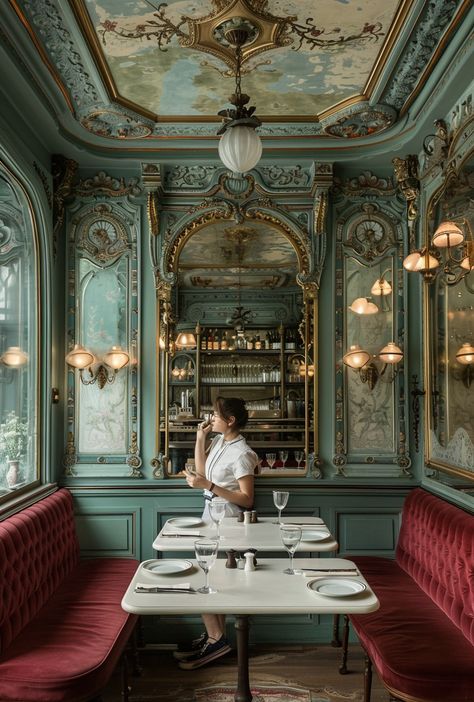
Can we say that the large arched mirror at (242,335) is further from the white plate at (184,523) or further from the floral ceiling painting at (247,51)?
the floral ceiling painting at (247,51)

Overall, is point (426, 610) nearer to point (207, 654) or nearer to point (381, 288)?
point (207, 654)

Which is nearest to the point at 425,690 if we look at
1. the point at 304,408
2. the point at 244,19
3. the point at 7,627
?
the point at 7,627

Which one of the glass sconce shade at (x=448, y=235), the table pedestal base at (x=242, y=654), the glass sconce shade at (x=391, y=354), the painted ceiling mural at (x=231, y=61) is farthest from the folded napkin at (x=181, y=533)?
the painted ceiling mural at (x=231, y=61)

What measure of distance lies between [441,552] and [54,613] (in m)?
2.18

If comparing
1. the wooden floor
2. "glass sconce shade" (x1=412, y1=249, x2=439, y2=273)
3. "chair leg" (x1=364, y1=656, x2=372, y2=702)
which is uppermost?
"glass sconce shade" (x1=412, y1=249, x2=439, y2=273)

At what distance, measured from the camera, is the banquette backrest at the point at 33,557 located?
3186mm

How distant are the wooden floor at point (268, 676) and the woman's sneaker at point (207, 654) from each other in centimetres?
4

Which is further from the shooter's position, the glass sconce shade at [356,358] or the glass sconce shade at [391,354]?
the glass sconce shade at [356,358]

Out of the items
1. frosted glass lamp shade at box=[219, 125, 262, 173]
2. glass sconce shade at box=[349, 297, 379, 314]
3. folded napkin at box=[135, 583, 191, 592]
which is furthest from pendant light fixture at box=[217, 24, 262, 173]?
folded napkin at box=[135, 583, 191, 592]

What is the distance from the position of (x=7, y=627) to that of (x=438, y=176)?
12.3 ft

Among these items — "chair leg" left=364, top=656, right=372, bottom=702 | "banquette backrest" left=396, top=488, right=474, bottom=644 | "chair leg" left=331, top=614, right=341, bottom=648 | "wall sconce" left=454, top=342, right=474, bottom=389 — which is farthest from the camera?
"chair leg" left=331, top=614, right=341, bottom=648

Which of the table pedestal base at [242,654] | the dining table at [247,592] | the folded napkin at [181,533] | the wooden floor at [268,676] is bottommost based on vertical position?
the wooden floor at [268,676]

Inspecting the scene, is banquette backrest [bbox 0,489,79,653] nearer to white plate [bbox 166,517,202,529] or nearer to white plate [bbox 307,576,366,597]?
white plate [bbox 166,517,202,529]

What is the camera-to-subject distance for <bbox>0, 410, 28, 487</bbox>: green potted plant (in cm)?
404
